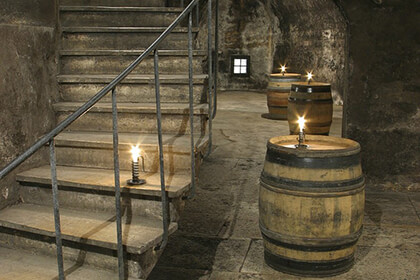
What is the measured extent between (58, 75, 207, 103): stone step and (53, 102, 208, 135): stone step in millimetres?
153

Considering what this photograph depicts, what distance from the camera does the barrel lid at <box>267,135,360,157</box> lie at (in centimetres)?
284

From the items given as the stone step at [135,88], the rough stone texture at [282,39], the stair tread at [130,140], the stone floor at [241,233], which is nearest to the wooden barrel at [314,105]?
the stone floor at [241,233]

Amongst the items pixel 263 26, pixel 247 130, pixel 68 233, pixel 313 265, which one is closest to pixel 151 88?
pixel 68 233

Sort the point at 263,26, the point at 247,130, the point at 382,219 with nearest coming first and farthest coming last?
the point at 382,219 → the point at 247,130 → the point at 263,26

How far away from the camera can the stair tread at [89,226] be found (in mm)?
2735

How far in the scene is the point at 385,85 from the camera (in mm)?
4602

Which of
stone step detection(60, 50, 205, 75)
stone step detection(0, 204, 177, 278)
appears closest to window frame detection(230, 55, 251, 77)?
stone step detection(60, 50, 205, 75)

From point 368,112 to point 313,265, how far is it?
2.16 metres

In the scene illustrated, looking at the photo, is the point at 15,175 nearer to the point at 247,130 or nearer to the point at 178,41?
the point at 178,41

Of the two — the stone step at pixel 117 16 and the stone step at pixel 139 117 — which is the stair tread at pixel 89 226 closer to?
Answer: the stone step at pixel 139 117

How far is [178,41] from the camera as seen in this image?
189 inches

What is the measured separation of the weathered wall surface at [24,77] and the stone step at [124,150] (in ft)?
0.80

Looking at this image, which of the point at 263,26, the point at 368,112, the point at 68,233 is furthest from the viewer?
the point at 263,26

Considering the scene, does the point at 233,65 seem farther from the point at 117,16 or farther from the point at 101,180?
the point at 101,180
